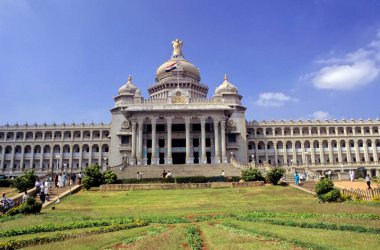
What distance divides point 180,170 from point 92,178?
14.7 metres

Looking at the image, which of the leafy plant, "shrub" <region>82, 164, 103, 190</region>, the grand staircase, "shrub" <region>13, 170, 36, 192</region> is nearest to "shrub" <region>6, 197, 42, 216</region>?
"shrub" <region>13, 170, 36, 192</region>

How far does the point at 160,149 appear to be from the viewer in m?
55.0

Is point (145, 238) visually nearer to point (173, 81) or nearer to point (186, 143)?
point (186, 143)

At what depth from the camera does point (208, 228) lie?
1415cm

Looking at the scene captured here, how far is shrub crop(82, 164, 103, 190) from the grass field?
8630 millimetres

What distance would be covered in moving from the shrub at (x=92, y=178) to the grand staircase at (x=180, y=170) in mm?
9515

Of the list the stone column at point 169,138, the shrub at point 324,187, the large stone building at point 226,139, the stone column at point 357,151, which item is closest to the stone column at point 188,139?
the stone column at point 169,138

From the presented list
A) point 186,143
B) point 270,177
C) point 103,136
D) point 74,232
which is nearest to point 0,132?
point 103,136

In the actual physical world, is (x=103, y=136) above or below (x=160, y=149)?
above

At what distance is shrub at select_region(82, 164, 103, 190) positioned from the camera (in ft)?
104

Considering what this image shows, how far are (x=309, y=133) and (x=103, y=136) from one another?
45153 mm

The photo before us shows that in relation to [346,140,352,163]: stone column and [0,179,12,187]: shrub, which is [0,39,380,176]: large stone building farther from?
[0,179,12,187]: shrub

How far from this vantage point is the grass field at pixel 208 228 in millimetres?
11219

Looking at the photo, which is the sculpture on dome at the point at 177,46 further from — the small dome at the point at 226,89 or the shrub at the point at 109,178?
the shrub at the point at 109,178
